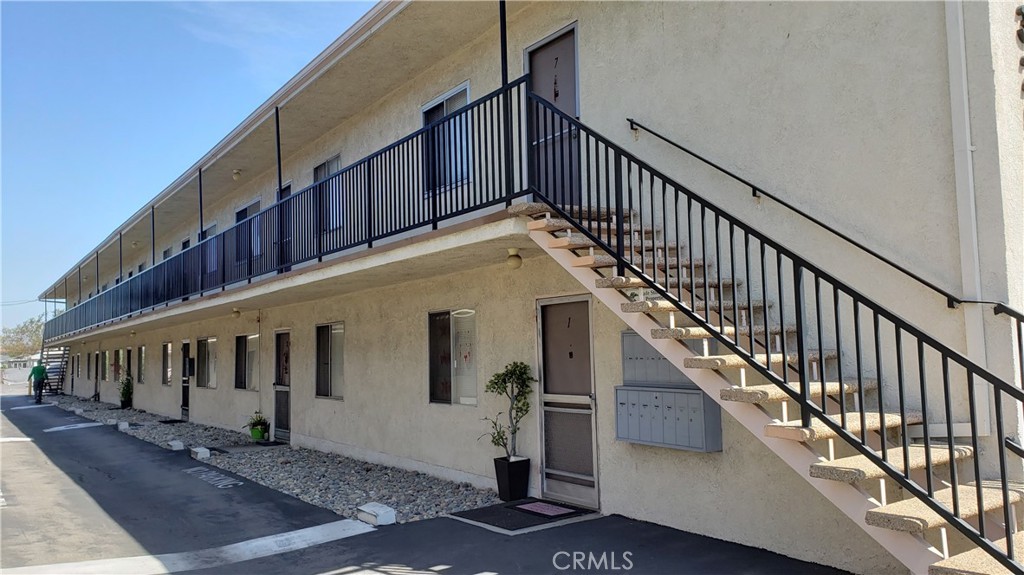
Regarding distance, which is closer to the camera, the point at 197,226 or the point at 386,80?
the point at 386,80

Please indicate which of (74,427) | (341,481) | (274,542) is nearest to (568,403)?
(274,542)

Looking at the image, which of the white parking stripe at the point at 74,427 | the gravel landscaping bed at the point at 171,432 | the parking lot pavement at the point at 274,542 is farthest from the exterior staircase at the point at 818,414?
the white parking stripe at the point at 74,427

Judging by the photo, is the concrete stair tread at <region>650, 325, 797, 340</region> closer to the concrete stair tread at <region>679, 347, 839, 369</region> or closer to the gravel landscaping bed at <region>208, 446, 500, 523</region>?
the concrete stair tread at <region>679, 347, 839, 369</region>

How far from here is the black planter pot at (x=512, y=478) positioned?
7910 mm

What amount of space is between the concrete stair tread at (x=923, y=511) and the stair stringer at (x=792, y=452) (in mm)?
99

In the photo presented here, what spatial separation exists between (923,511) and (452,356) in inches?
256

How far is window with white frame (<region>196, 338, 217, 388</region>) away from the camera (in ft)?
61.1

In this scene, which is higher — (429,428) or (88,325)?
(88,325)

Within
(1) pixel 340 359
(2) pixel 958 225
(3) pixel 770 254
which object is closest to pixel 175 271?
(1) pixel 340 359

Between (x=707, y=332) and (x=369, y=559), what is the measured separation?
3442 millimetres

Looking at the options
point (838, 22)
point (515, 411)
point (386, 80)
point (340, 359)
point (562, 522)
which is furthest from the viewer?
point (340, 359)

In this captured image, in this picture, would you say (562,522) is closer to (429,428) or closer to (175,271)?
(429,428)

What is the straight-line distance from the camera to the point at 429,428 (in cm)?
991

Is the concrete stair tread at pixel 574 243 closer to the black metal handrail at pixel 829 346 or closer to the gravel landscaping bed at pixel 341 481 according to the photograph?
the black metal handrail at pixel 829 346
